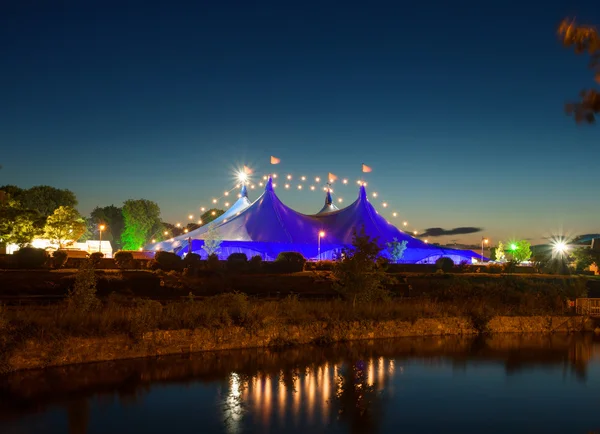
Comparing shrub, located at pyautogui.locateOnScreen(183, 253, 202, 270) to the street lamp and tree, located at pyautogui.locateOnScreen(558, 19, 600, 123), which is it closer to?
tree, located at pyautogui.locateOnScreen(558, 19, 600, 123)

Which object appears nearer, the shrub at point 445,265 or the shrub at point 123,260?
the shrub at point 123,260

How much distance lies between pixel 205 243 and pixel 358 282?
27712 mm

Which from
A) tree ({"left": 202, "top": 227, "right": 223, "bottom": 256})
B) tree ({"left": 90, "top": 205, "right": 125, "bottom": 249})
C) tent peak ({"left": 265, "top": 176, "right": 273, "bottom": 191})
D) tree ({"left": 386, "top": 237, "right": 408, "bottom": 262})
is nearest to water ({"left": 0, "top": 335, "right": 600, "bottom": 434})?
tree ({"left": 202, "top": 227, "right": 223, "bottom": 256})

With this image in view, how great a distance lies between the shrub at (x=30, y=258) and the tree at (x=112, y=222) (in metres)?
64.6

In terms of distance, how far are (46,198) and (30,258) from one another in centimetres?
3825

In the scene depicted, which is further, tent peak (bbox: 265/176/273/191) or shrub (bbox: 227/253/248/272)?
tent peak (bbox: 265/176/273/191)

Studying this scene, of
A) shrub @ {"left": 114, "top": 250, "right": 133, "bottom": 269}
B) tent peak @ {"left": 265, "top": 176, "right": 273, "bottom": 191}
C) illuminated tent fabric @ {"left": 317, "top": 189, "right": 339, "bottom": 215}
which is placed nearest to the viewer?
shrub @ {"left": 114, "top": 250, "right": 133, "bottom": 269}

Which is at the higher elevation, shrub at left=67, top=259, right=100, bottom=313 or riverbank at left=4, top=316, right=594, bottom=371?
shrub at left=67, top=259, right=100, bottom=313

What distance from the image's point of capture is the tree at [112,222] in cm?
A: 9388

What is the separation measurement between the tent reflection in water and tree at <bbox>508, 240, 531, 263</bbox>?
19.5m

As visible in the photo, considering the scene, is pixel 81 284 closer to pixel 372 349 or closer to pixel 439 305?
pixel 372 349

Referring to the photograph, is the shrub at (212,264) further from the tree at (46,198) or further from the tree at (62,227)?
the tree at (46,198)

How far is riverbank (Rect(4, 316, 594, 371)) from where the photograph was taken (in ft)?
38.8

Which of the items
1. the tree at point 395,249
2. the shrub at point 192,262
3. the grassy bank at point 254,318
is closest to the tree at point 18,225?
the shrub at point 192,262
